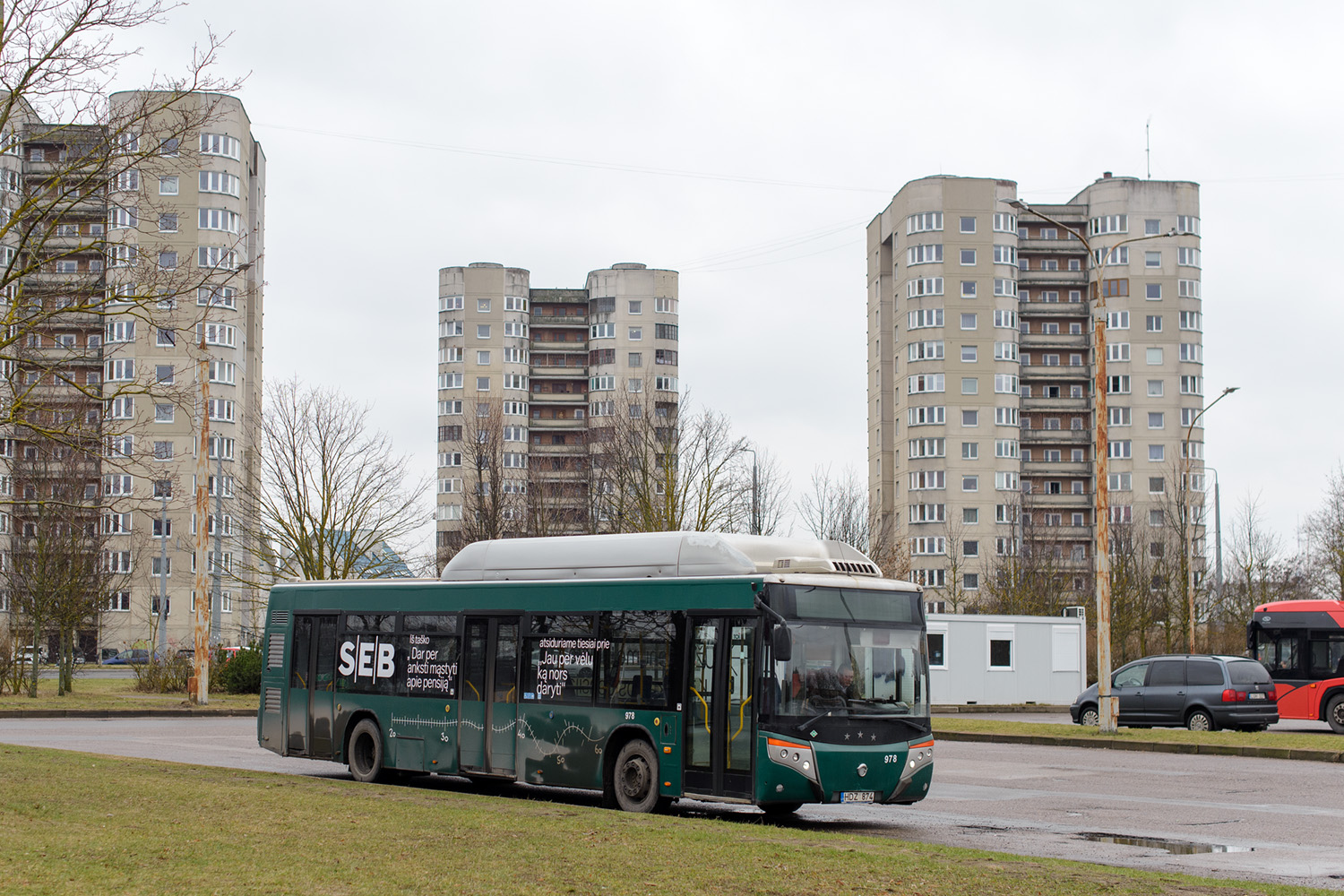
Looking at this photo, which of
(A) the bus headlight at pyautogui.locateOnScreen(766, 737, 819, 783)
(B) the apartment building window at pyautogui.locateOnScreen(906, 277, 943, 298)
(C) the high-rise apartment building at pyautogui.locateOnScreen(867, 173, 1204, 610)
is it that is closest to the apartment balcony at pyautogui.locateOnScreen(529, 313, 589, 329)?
(C) the high-rise apartment building at pyautogui.locateOnScreen(867, 173, 1204, 610)

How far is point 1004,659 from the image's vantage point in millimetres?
44031

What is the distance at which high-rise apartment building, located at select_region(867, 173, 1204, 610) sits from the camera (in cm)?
9975

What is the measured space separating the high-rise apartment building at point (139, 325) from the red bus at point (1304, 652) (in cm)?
2501

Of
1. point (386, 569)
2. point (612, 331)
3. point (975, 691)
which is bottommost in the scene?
point (975, 691)

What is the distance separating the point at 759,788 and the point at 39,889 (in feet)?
25.3

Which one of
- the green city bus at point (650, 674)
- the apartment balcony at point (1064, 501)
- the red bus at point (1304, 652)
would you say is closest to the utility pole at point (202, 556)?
the green city bus at point (650, 674)

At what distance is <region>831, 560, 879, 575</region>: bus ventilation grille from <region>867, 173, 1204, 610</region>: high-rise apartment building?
262ft

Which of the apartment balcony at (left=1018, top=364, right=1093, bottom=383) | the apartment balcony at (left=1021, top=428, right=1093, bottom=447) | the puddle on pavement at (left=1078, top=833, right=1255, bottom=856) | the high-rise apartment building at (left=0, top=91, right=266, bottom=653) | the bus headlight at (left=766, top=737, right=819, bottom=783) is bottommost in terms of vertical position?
the puddle on pavement at (left=1078, top=833, right=1255, bottom=856)

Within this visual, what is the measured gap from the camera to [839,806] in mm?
17484

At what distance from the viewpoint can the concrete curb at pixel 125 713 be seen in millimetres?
33531

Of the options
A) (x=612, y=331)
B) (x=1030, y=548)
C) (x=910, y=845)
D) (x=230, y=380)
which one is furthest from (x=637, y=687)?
(x=612, y=331)

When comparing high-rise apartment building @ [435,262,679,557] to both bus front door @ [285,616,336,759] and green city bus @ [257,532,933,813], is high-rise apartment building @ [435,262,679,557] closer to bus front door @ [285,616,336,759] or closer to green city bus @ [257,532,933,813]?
bus front door @ [285,616,336,759]

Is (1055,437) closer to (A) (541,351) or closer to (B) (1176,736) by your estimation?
(A) (541,351)

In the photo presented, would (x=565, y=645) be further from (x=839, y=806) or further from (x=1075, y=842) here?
(x=1075, y=842)
